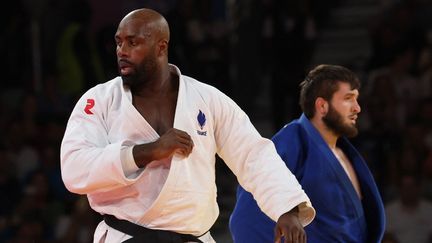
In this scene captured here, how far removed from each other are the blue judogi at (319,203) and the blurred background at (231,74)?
267 centimetres

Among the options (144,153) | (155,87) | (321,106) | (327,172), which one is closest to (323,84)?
(321,106)

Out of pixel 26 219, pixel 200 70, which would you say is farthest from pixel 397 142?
pixel 26 219

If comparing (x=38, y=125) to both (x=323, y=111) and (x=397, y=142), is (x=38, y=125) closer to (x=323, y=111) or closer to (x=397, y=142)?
(x=397, y=142)

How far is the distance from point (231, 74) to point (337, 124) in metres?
4.69

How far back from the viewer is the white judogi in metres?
4.23

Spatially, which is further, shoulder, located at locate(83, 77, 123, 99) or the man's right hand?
shoulder, located at locate(83, 77, 123, 99)

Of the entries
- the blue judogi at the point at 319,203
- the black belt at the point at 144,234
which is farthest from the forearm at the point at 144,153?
the blue judogi at the point at 319,203

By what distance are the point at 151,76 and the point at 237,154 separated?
0.50 m

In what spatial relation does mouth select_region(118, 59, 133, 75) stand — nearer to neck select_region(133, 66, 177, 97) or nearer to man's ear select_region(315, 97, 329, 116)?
neck select_region(133, 66, 177, 97)

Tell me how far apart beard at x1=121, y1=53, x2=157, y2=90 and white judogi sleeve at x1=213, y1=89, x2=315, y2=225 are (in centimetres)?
33

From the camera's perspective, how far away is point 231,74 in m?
10.3

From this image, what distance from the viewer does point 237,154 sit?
4.54 metres

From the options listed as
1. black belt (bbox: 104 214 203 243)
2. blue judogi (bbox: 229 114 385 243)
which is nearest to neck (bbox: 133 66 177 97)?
black belt (bbox: 104 214 203 243)

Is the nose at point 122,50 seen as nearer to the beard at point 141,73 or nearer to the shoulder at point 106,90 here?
the beard at point 141,73
